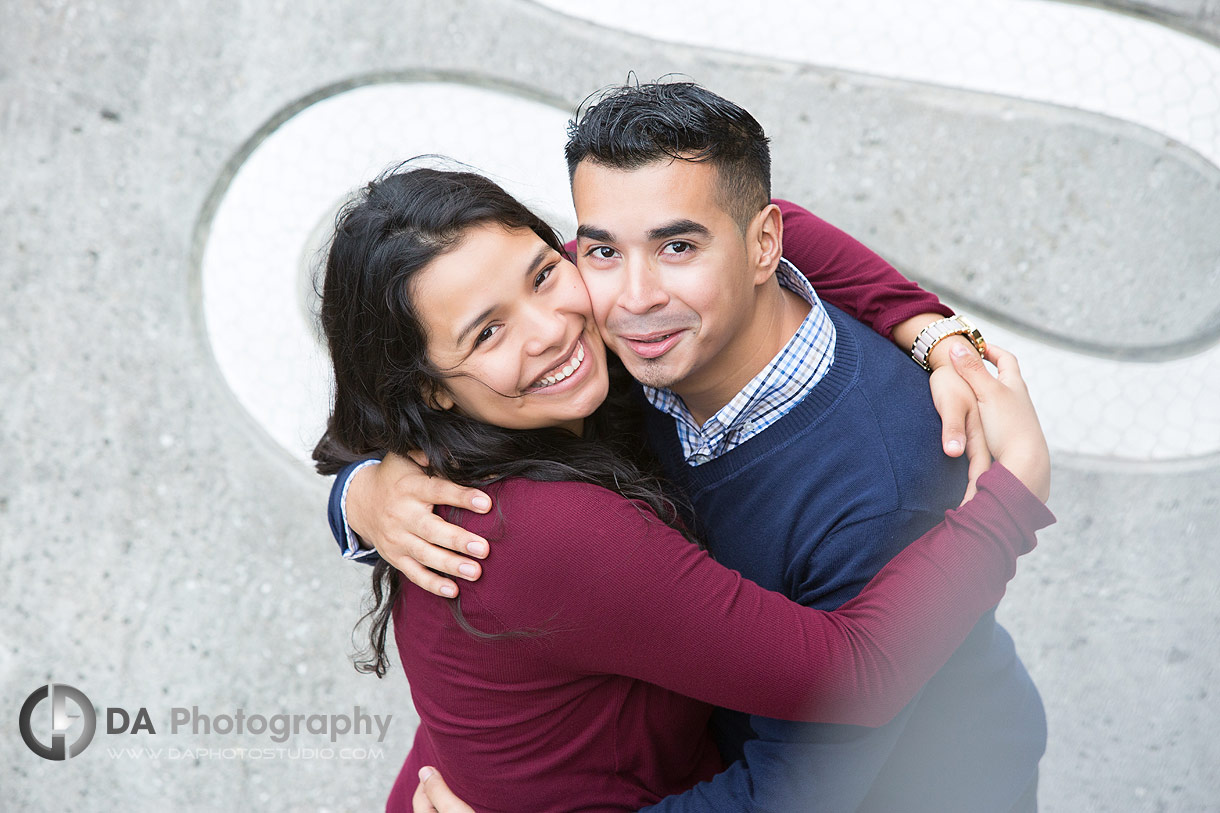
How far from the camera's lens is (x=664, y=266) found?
3.36ft

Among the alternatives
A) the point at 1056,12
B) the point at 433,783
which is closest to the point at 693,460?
the point at 433,783

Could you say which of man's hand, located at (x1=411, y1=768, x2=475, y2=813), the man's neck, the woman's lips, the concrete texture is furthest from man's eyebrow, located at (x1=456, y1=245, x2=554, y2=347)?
the concrete texture

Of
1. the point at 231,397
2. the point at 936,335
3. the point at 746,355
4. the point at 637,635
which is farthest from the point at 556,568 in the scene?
the point at 231,397

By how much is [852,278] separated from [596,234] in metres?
0.42

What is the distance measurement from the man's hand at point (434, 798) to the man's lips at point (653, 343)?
0.64m

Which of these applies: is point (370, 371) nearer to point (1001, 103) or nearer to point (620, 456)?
point (620, 456)

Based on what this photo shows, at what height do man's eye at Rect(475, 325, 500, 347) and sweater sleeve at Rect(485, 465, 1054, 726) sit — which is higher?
man's eye at Rect(475, 325, 500, 347)

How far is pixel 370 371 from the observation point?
1.05m

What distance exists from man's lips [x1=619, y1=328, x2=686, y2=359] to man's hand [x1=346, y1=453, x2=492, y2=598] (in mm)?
262

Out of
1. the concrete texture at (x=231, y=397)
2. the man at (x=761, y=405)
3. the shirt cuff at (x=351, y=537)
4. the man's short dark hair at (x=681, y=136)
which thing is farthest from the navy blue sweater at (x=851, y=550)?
the concrete texture at (x=231, y=397)

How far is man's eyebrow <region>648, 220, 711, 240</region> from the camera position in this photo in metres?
1.00

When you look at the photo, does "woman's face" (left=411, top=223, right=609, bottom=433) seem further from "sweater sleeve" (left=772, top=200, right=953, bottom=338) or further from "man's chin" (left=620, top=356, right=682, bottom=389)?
"sweater sleeve" (left=772, top=200, right=953, bottom=338)

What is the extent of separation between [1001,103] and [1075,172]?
0.21m

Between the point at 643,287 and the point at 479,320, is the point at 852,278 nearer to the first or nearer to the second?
the point at 643,287
